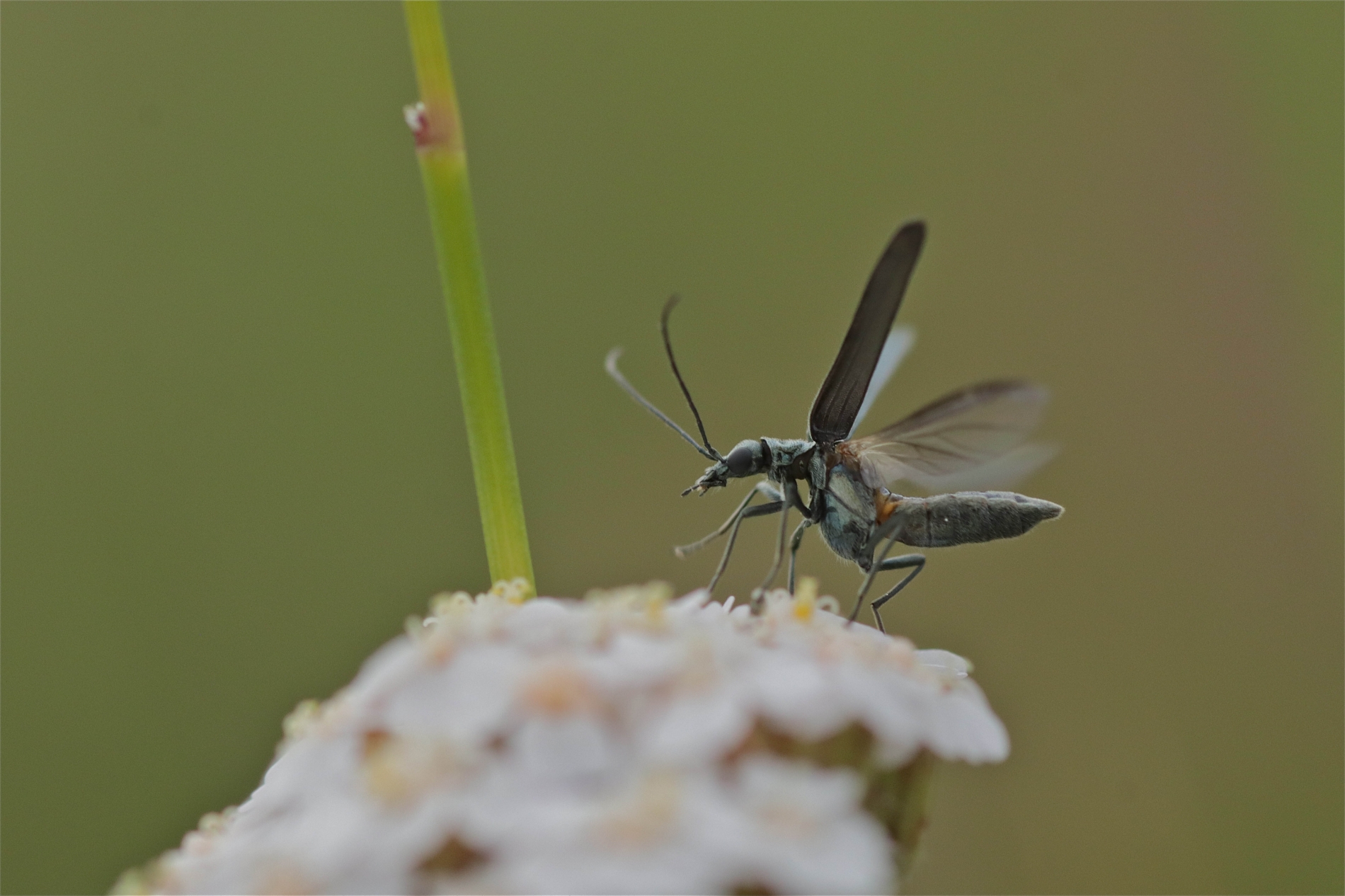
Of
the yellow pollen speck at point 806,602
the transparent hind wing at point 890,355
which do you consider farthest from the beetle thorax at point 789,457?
the yellow pollen speck at point 806,602

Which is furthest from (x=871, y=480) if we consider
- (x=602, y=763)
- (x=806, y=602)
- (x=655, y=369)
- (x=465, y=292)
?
(x=655, y=369)

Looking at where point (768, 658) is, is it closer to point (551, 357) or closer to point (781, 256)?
point (551, 357)

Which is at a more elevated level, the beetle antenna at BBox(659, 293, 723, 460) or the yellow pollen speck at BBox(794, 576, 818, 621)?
the beetle antenna at BBox(659, 293, 723, 460)

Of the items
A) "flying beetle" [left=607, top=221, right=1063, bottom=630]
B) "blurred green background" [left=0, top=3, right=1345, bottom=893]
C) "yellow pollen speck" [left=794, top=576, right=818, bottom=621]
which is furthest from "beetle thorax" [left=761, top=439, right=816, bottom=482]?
"blurred green background" [left=0, top=3, right=1345, bottom=893]

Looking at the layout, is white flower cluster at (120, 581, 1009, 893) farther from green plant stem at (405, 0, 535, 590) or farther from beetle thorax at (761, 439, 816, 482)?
Answer: beetle thorax at (761, 439, 816, 482)

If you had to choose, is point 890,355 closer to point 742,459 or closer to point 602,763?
point 742,459

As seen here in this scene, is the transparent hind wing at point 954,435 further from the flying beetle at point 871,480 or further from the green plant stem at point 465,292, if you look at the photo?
the green plant stem at point 465,292
